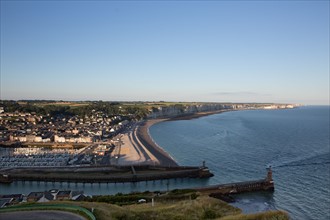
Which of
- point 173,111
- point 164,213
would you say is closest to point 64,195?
point 164,213

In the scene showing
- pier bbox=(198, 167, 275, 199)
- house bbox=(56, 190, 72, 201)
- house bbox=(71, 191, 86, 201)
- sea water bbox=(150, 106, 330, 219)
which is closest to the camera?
house bbox=(56, 190, 72, 201)

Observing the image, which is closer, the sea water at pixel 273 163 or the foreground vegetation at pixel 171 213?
the foreground vegetation at pixel 171 213

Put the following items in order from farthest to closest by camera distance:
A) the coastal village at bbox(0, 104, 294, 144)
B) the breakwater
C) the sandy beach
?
1. the coastal village at bbox(0, 104, 294, 144)
2. the sandy beach
3. the breakwater

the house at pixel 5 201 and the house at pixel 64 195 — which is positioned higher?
the house at pixel 5 201

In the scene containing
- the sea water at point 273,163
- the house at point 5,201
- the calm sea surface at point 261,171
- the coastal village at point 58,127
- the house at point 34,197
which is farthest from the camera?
the coastal village at point 58,127

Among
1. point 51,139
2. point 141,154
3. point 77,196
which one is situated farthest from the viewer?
point 51,139

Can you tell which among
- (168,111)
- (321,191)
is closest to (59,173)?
(321,191)

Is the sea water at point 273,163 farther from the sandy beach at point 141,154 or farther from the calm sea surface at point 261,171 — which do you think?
the sandy beach at point 141,154

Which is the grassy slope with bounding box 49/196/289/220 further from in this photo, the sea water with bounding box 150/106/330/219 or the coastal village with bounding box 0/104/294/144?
the coastal village with bounding box 0/104/294/144

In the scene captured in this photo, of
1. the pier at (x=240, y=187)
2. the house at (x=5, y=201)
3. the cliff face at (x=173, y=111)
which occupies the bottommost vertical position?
the pier at (x=240, y=187)

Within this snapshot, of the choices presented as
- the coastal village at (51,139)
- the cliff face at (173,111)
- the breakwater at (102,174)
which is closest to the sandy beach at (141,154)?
the coastal village at (51,139)

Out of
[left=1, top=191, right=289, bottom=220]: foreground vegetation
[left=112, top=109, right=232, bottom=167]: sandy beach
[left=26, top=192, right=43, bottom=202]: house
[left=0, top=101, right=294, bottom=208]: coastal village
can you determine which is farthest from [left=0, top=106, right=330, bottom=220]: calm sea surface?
[left=1, top=191, right=289, bottom=220]: foreground vegetation

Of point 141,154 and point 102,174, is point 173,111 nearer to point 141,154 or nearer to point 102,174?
point 141,154
